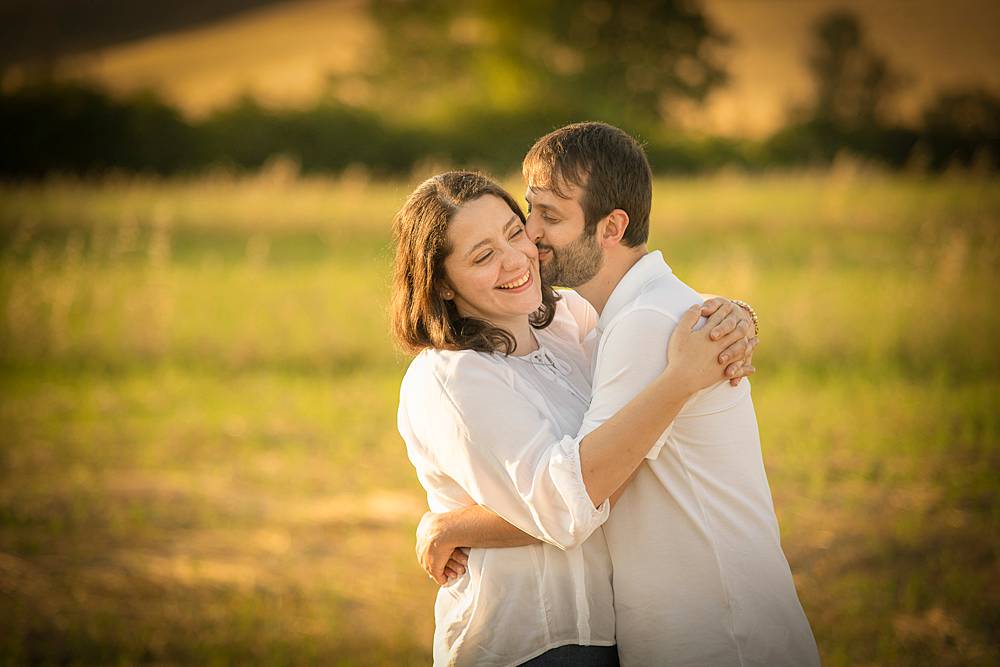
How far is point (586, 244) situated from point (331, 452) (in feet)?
17.6

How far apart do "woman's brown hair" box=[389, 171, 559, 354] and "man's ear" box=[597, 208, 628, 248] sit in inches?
9.5

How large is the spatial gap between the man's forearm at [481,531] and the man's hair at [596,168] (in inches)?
30.2

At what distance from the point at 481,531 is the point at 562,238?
0.78 meters

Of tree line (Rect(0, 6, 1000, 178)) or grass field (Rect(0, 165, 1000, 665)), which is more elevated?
tree line (Rect(0, 6, 1000, 178))

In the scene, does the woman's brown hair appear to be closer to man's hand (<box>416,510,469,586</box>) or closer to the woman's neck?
the woman's neck

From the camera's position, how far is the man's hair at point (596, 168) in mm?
2744

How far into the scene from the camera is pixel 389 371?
10.1m

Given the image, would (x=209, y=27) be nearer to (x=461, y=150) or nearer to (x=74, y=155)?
(x=74, y=155)

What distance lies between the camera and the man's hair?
2.74 meters

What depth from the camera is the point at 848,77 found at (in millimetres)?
23625

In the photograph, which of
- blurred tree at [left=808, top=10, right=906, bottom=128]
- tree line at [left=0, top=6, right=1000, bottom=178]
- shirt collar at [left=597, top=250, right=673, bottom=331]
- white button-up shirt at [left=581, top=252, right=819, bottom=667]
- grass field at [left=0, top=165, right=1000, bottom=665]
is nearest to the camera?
white button-up shirt at [left=581, top=252, right=819, bottom=667]

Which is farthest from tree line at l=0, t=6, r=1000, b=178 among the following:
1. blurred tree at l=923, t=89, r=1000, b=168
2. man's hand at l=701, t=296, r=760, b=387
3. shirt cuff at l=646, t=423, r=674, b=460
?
shirt cuff at l=646, t=423, r=674, b=460

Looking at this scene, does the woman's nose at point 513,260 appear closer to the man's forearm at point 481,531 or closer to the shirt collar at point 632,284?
the shirt collar at point 632,284

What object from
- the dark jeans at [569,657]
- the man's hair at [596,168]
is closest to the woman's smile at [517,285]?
the man's hair at [596,168]
